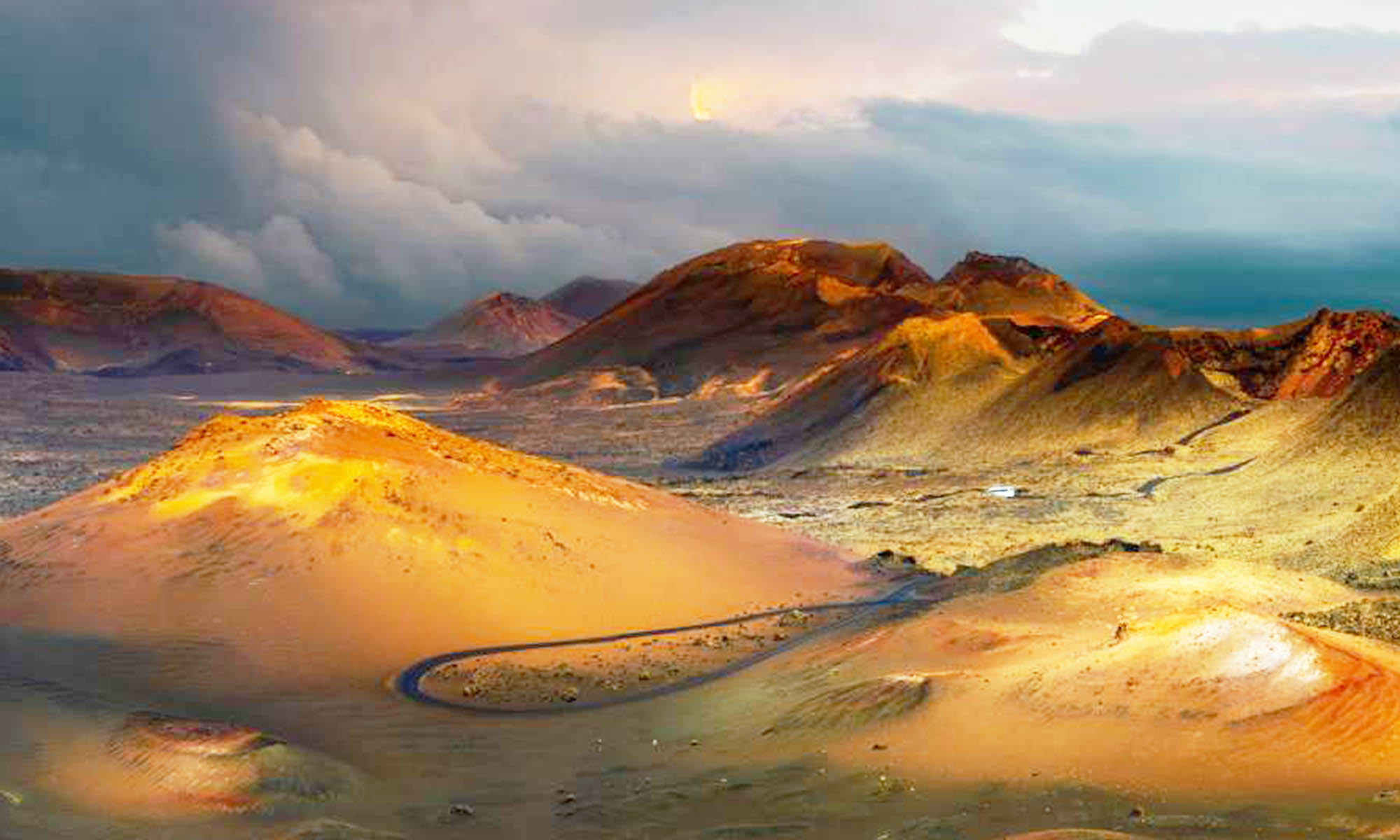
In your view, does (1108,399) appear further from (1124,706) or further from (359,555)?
(1124,706)

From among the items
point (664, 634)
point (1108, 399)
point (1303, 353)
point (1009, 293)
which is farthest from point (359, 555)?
point (1009, 293)

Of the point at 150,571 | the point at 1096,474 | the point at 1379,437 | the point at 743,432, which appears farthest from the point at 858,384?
the point at 150,571

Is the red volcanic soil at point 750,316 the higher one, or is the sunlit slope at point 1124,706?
the red volcanic soil at point 750,316

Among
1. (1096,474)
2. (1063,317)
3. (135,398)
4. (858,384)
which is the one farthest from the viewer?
(135,398)

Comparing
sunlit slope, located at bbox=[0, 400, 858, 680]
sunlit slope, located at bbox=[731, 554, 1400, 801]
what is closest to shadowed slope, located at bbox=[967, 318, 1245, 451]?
sunlit slope, located at bbox=[0, 400, 858, 680]

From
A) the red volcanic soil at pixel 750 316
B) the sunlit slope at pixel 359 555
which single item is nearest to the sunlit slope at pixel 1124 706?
the sunlit slope at pixel 359 555

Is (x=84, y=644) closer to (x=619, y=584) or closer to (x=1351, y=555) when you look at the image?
(x=619, y=584)

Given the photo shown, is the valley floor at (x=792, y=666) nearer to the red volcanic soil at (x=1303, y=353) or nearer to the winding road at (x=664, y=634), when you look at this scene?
the winding road at (x=664, y=634)
